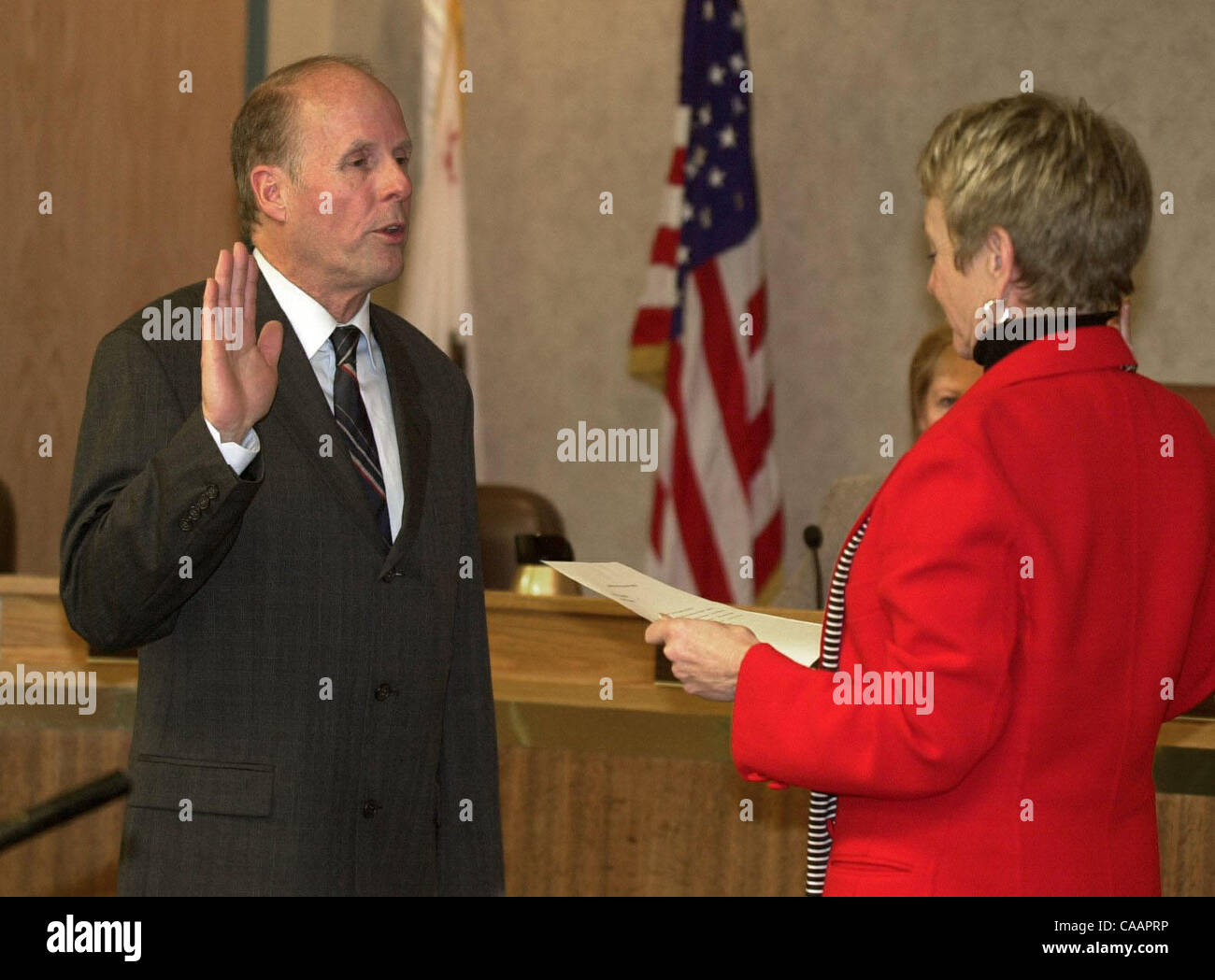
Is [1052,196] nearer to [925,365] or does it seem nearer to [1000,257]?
[1000,257]

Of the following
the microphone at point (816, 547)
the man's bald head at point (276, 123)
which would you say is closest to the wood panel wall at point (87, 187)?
the microphone at point (816, 547)

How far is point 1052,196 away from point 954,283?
0.44 feet

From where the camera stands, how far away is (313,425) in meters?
1.89

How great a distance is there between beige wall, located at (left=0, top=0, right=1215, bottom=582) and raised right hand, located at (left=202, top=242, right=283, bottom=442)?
3.52m

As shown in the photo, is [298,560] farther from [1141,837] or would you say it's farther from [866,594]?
[1141,837]

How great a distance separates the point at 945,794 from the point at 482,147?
17.9ft

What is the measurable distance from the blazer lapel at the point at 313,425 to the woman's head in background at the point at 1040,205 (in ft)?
2.57

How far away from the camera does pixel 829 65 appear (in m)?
5.95

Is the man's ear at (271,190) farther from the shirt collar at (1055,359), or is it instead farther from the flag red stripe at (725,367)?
the flag red stripe at (725,367)

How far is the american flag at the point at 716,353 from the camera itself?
5375mm

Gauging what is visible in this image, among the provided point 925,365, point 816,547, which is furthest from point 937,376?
point 816,547

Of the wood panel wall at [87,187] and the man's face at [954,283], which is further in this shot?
the wood panel wall at [87,187]
